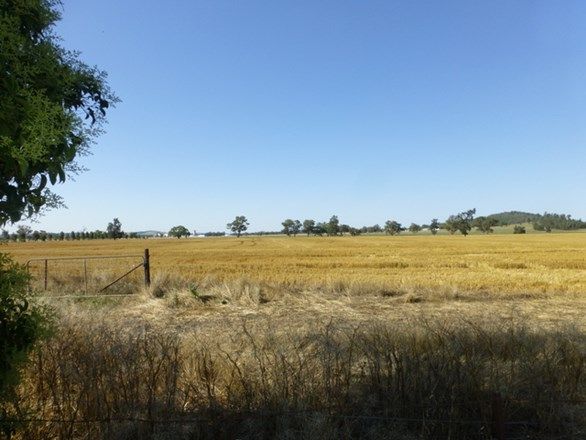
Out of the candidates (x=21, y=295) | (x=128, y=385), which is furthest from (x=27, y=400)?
(x=21, y=295)

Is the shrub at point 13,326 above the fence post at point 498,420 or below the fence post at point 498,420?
above

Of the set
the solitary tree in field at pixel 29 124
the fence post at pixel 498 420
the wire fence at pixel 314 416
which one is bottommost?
the wire fence at pixel 314 416

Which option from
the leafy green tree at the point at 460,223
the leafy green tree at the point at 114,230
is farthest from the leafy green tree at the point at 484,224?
the leafy green tree at the point at 114,230

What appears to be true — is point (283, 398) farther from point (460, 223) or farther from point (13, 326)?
point (460, 223)

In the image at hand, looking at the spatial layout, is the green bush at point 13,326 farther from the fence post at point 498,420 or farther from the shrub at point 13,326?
the fence post at point 498,420

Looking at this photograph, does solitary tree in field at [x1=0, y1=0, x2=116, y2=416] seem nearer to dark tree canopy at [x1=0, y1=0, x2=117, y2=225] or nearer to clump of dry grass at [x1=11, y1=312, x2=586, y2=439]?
Answer: dark tree canopy at [x1=0, y1=0, x2=117, y2=225]

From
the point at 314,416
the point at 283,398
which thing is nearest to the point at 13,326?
the point at 283,398

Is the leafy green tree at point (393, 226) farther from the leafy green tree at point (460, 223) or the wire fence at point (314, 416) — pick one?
the wire fence at point (314, 416)

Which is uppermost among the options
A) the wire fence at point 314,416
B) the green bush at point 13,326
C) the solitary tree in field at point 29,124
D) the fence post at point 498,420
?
the solitary tree in field at point 29,124

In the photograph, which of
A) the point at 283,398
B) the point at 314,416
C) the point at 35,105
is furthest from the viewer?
the point at 283,398

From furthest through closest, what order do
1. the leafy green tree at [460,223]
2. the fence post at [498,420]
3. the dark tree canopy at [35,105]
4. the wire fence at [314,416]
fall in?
1. the leafy green tree at [460,223]
2. the wire fence at [314,416]
3. the fence post at [498,420]
4. the dark tree canopy at [35,105]

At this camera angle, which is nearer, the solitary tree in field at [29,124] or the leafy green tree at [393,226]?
the solitary tree in field at [29,124]

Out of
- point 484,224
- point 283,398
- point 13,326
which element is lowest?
point 283,398

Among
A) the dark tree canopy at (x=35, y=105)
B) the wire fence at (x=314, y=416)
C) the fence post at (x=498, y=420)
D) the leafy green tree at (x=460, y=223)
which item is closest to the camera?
the dark tree canopy at (x=35, y=105)
